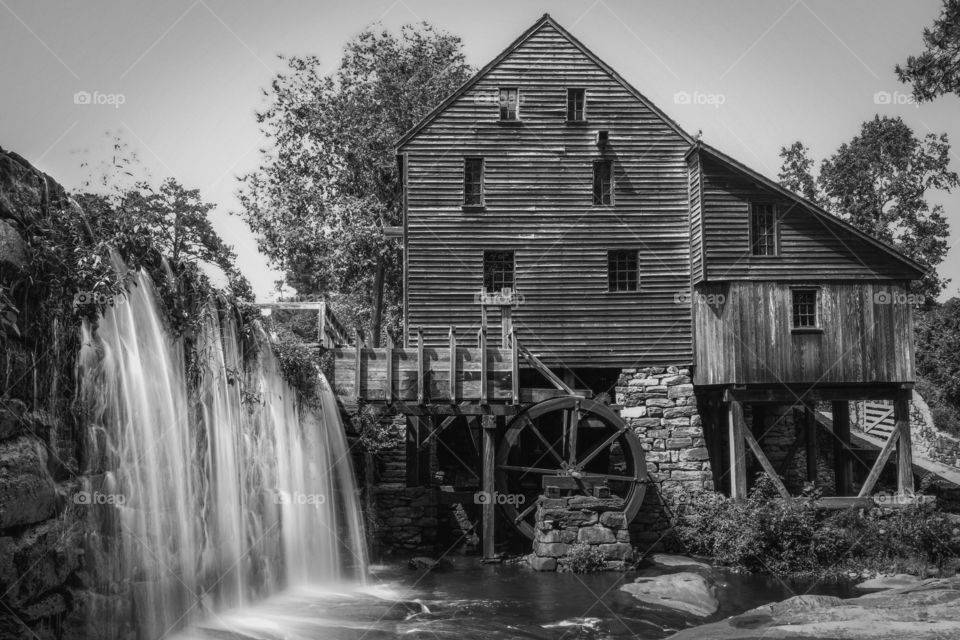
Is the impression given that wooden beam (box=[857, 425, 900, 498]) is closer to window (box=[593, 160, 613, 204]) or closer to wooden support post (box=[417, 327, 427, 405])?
window (box=[593, 160, 613, 204])

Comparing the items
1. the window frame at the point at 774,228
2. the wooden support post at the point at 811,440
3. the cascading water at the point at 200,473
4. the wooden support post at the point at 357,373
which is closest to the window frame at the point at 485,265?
the wooden support post at the point at 357,373

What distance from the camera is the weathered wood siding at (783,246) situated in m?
21.3

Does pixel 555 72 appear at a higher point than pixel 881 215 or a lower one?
higher

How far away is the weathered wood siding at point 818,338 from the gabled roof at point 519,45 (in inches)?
173

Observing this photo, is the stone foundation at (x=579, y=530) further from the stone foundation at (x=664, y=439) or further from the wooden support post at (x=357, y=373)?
the wooden support post at (x=357, y=373)

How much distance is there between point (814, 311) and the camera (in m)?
21.2

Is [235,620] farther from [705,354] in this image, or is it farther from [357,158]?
[357,158]

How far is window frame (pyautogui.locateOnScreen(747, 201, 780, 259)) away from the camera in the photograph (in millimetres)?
21500

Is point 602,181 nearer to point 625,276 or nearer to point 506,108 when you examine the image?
point 625,276

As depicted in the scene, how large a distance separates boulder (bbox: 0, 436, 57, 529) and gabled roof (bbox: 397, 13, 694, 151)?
1491cm

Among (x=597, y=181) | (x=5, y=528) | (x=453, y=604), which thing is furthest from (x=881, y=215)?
(x=5, y=528)

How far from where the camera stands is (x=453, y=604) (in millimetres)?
14734

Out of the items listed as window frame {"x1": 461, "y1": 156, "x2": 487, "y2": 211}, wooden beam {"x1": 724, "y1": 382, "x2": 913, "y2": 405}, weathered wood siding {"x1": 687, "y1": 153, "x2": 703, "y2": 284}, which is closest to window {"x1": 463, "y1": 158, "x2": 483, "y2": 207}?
window frame {"x1": 461, "y1": 156, "x2": 487, "y2": 211}

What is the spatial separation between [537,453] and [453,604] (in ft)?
27.4
